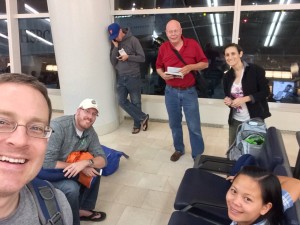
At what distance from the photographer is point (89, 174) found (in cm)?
199

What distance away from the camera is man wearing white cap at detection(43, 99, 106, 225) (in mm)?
1853

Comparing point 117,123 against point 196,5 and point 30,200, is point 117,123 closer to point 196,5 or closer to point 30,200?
point 196,5

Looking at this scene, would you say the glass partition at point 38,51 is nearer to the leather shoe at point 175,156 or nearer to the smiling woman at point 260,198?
the leather shoe at point 175,156

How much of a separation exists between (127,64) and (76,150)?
6.43 feet

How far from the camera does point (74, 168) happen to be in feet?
6.22

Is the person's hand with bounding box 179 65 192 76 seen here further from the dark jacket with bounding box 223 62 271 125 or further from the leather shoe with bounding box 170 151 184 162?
the leather shoe with bounding box 170 151 184 162

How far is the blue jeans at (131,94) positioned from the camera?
12.6 feet

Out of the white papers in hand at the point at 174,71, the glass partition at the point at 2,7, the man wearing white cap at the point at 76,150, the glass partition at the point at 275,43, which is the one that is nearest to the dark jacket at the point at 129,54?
the white papers in hand at the point at 174,71

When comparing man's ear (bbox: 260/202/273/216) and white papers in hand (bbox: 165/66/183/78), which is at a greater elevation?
white papers in hand (bbox: 165/66/183/78)

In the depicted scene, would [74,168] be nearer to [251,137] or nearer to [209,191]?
[209,191]

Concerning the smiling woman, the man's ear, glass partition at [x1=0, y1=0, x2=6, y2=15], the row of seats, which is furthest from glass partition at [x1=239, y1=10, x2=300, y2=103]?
glass partition at [x1=0, y1=0, x2=6, y2=15]

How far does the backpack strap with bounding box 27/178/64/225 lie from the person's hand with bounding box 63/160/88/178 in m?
0.96

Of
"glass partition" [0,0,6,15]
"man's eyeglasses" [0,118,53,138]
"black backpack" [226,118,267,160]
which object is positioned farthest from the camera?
"glass partition" [0,0,6,15]

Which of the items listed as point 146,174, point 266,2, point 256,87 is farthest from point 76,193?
point 266,2
